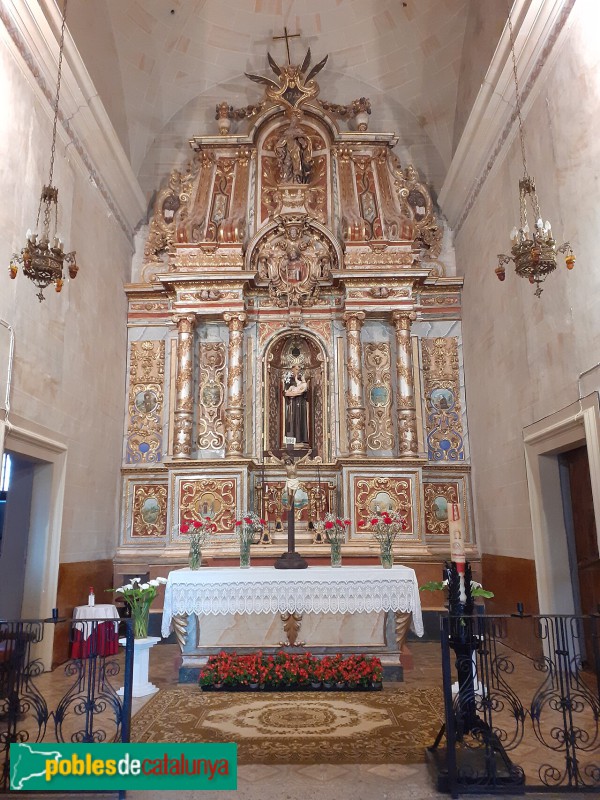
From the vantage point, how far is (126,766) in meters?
3.25

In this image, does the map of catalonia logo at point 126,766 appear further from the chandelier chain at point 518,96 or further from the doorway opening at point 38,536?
the chandelier chain at point 518,96

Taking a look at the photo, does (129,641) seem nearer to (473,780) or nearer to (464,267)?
(473,780)

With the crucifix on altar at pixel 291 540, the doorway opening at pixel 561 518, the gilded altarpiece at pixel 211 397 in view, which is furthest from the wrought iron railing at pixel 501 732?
the gilded altarpiece at pixel 211 397

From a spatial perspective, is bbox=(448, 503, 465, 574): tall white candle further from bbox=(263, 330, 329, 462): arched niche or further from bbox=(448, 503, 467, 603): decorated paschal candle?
bbox=(263, 330, 329, 462): arched niche

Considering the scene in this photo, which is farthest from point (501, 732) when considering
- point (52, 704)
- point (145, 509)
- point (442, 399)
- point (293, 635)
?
point (145, 509)

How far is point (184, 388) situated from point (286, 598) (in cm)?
488

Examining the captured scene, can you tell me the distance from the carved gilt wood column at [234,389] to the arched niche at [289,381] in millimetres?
527

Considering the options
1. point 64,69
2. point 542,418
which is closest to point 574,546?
point 542,418

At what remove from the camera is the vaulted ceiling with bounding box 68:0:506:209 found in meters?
11.1

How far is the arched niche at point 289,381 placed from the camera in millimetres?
11195

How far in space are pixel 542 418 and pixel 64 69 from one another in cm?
732

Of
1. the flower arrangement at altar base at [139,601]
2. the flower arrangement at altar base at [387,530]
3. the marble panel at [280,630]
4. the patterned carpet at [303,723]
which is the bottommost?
the patterned carpet at [303,723]

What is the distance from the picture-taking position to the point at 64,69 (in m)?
8.28

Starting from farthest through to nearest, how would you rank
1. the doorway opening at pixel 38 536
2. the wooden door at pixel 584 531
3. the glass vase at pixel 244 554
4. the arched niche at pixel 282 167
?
the arched niche at pixel 282 167 < the glass vase at pixel 244 554 < the doorway opening at pixel 38 536 < the wooden door at pixel 584 531
